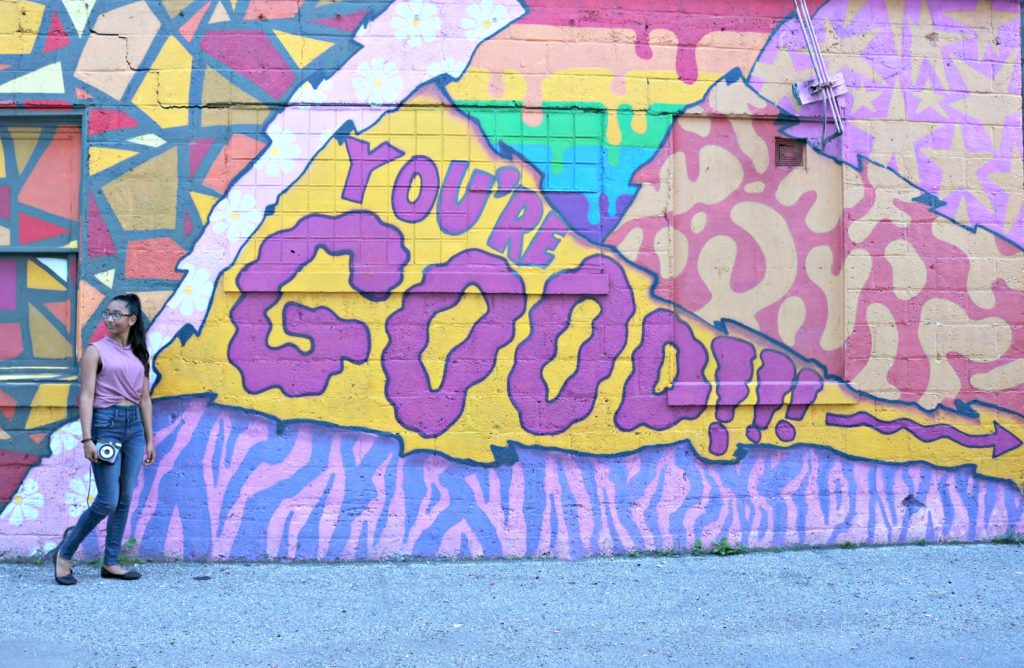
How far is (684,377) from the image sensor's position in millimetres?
5902

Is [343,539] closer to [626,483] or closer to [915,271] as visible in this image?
[626,483]

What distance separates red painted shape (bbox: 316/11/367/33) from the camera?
5.75 meters

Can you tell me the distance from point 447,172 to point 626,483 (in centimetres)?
234

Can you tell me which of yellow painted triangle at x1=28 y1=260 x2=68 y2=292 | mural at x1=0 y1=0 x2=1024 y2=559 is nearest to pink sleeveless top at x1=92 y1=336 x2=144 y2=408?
mural at x1=0 y1=0 x2=1024 y2=559

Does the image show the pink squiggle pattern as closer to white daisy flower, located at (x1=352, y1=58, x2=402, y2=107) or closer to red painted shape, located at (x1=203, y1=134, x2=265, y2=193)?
red painted shape, located at (x1=203, y1=134, x2=265, y2=193)

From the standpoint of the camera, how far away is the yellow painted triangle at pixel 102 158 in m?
5.63

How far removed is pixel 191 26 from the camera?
5711 mm

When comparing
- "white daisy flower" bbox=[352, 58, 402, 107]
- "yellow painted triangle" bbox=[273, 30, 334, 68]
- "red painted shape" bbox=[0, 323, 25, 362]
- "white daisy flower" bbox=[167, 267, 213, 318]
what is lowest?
"red painted shape" bbox=[0, 323, 25, 362]

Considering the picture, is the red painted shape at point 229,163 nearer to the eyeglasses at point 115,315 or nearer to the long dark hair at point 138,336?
the long dark hair at point 138,336

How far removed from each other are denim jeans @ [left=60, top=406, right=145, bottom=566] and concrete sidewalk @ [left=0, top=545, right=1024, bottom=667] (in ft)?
0.88

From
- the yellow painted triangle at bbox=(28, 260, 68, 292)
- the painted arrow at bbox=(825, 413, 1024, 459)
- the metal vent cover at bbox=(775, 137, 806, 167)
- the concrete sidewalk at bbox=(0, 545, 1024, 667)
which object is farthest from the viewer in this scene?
the metal vent cover at bbox=(775, 137, 806, 167)

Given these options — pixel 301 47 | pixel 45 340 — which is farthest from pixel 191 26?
pixel 45 340

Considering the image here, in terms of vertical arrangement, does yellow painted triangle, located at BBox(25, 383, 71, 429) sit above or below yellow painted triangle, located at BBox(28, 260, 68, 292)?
below

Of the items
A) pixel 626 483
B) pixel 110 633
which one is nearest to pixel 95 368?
pixel 110 633
